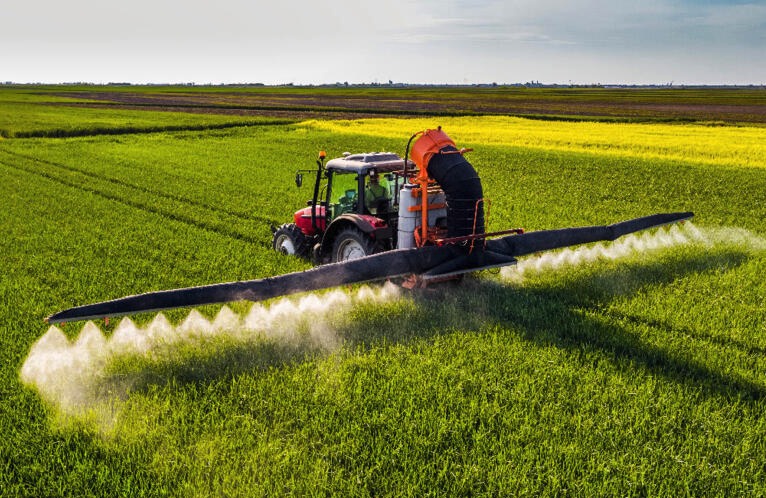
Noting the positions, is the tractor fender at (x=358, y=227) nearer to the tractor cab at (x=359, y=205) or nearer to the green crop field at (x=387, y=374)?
the tractor cab at (x=359, y=205)

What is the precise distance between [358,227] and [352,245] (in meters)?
0.54

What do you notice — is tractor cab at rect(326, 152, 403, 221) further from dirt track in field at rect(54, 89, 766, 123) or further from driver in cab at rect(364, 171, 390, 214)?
dirt track in field at rect(54, 89, 766, 123)

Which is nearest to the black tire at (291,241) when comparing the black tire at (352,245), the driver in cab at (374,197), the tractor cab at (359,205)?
the tractor cab at (359,205)

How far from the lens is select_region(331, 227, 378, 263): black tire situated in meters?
9.44

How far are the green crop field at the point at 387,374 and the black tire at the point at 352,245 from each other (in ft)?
2.20

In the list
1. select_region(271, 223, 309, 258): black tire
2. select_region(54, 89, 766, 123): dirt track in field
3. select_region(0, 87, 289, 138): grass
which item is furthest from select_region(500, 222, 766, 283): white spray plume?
select_region(54, 89, 766, 123): dirt track in field

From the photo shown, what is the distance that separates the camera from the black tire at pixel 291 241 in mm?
11617

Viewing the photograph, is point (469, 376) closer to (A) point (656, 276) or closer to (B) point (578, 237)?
(B) point (578, 237)

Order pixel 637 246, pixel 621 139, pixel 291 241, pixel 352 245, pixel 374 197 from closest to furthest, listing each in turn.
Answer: pixel 352 245 → pixel 374 197 → pixel 291 241 → pixel 637 246 → pixel 621 139

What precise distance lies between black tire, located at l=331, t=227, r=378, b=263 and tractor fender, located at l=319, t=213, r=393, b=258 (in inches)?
3.7

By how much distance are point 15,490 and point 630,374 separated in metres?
6.06

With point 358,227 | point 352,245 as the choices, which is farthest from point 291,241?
point 358,227

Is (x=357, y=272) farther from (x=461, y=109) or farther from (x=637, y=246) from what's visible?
(x=461, y=109)

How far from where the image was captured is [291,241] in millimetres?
11859
